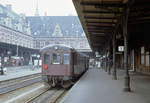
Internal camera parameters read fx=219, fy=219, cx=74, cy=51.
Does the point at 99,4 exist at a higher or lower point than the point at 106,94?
higher

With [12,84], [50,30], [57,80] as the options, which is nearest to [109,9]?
[57,80]

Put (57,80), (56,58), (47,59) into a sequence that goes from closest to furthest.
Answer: (57,80) < (56,58) < (47,59)

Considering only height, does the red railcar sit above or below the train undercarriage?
above

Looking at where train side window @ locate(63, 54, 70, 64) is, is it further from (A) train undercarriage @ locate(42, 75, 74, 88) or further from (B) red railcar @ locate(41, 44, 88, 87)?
(A) train undercarriage @ locate(42, 75, 74, 88)

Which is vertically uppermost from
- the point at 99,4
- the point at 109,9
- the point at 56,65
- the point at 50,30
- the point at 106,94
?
the point at 50,30

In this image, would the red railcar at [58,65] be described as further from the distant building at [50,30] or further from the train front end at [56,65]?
the distant building at [50,30]

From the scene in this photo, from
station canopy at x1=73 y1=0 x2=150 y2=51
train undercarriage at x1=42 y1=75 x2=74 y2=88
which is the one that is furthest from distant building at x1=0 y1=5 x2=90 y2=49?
train undercarriage at x1=42 y1=75 x2=74 y2=88

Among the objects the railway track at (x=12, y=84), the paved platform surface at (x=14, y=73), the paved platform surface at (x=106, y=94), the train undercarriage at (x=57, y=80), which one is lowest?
the railway track at (x=12, y=84)

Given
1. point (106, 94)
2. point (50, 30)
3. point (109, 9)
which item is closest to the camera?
point (106, 94)

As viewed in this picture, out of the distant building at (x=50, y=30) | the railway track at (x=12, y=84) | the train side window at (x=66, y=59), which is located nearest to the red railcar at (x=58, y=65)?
the train side window at (x=66, y=59)

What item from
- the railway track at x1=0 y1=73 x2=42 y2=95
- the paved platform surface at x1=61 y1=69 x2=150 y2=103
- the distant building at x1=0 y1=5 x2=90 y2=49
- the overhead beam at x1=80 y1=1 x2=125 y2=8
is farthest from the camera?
the distant building at x1=0 y1=5 x2=90 y2=49

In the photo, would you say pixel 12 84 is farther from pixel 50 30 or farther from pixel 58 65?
pixel 50 30

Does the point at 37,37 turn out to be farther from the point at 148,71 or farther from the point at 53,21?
the point at 148,71

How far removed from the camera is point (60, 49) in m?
13.1
